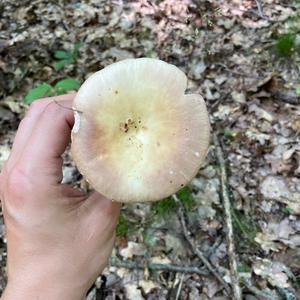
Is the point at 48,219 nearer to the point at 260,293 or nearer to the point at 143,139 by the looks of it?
the point at 143,139

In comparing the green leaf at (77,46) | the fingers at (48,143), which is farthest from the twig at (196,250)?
the green leaf at (77,46)

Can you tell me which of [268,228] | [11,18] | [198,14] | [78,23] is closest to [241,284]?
[268,228]

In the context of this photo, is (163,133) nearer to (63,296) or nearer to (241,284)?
(63,296)

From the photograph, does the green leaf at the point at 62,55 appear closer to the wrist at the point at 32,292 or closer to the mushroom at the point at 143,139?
the mushroom at the point at 143,139

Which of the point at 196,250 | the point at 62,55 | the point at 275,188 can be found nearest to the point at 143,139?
the point at 196,250

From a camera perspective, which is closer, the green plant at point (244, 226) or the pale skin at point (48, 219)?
the pale skin at point (48, 219)
